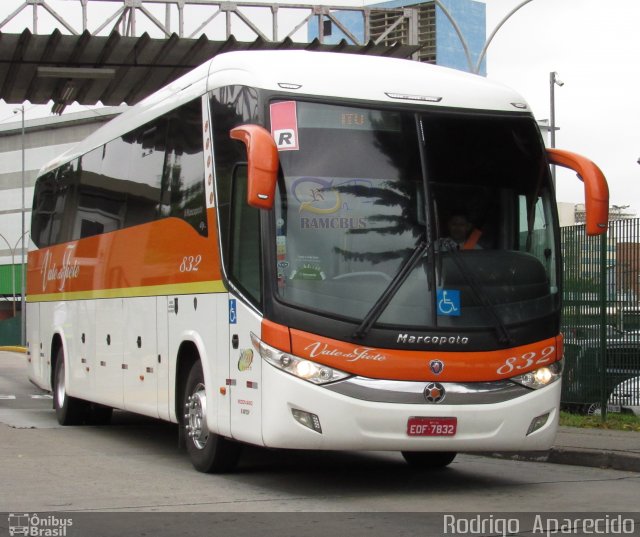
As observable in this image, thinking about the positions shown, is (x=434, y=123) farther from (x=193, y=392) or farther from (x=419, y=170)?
(x=193, y=392)

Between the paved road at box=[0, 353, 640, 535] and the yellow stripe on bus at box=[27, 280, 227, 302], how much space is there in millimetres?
1682

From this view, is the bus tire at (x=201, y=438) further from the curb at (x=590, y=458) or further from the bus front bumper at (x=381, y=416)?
the curb at (x=590, y=458)

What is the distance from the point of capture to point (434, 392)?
352 inches

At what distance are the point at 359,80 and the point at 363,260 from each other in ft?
5.37

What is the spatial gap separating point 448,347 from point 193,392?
9.33 ft

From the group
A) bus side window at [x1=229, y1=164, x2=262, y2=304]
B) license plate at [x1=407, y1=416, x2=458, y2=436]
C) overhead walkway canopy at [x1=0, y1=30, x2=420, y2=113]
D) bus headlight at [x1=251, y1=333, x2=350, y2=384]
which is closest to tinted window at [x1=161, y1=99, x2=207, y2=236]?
bus side window at [x1=229, y1=164, x2=262, y2=304]

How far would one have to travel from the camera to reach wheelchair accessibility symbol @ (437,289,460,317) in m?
9.03

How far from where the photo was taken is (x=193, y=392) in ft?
35.2

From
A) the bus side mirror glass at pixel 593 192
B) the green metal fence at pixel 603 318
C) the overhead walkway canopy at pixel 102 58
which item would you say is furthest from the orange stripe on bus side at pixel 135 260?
the green metal fence at pixel 603 318

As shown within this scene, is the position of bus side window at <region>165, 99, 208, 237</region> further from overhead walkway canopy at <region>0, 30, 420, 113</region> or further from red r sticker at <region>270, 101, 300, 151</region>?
overhead walkway canopy at <region>0, 30, 420, 113</region>

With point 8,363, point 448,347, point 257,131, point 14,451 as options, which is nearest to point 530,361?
point 448,347

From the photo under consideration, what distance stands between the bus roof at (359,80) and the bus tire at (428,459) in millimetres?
3430

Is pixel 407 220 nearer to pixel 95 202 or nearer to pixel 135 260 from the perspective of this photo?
pixel 135 260

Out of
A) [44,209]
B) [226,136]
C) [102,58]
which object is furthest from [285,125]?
[102,58]
